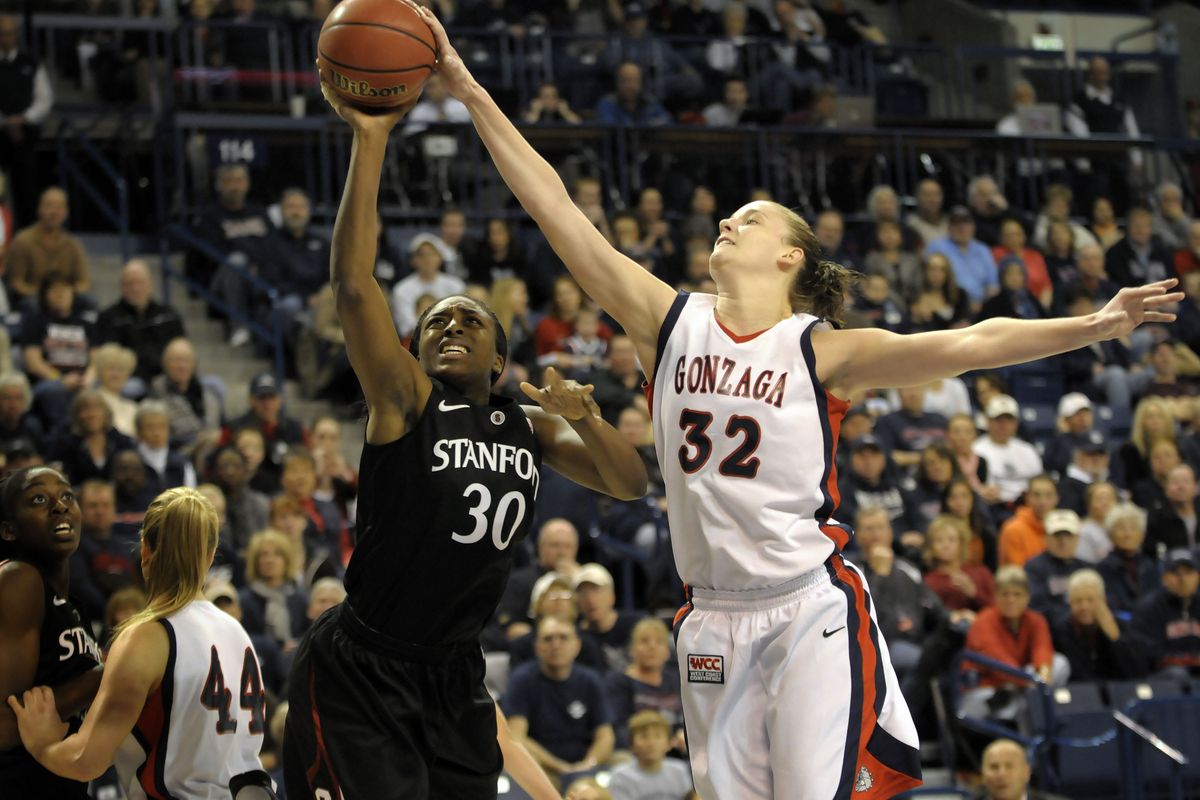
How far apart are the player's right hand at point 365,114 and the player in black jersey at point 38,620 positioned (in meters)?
1.41

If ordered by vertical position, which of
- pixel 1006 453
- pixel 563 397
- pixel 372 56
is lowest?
pixel 1006 453

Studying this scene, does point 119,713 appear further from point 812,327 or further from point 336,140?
point 336,140

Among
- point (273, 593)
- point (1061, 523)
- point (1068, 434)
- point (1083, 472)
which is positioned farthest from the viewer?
point (1068, 434)

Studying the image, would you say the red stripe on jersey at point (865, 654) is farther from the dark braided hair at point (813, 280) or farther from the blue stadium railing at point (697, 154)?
the blue stadium railing at point (697, 154)

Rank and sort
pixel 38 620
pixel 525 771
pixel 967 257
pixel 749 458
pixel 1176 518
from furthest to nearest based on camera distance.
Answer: pixel 967 257
pixel 1176 518
pixel 525 771
pixel 38 620
pixel 749 458

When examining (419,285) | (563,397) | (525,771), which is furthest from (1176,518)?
(563,397)

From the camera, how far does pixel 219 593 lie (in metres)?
8.10

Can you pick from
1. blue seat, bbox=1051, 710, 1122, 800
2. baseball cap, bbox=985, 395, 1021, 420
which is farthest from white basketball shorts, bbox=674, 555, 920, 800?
baseball cap, bbox=985, 395, 1021, 420

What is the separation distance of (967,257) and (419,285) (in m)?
5.23

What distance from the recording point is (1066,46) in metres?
21.2

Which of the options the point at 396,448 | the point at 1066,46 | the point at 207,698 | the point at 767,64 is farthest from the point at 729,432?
the point at 1066,46

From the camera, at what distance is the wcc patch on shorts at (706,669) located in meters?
4.47

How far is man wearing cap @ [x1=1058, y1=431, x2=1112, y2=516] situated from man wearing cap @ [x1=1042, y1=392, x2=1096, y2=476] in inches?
1.3

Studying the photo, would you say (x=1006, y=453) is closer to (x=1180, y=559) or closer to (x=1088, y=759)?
(x=1180, y=559)
